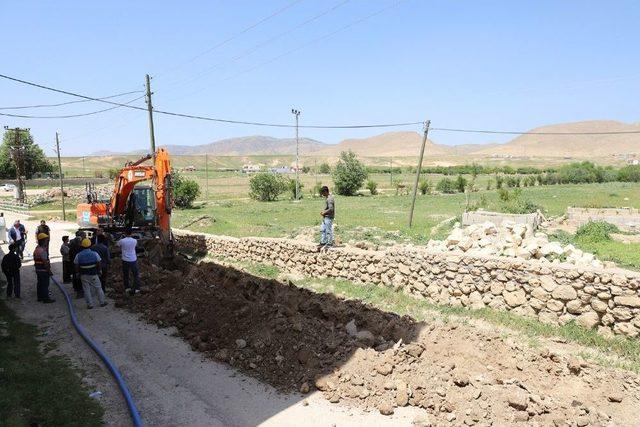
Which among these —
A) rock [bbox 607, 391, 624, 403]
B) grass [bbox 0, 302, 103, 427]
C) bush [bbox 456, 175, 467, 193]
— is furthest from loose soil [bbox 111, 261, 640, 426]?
bush [bbox 456, 175, 467, 193]

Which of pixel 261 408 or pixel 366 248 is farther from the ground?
pixel 366 248

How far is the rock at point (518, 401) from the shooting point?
244 inches

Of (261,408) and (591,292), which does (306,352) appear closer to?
(261,408)

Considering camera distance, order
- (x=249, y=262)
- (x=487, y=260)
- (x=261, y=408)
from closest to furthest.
Answer: (x=261, y=408) < (x=487, y=260) < (x=249, y=262)

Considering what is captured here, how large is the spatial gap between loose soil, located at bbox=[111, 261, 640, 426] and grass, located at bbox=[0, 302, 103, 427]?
2.21m

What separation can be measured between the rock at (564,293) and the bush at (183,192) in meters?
36.5

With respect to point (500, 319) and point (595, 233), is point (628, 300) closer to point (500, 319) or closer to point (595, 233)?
point (500, 319)

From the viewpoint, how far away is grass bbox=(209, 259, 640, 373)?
8.09 meters

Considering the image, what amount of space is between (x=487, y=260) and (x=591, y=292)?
216cm

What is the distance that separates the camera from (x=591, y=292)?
29.3ft

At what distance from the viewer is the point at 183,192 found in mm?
41750

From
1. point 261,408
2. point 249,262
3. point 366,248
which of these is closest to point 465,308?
point 366,248

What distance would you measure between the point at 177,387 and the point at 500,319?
21.4 ft

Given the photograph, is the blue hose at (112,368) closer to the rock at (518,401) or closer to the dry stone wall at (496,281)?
the rock at (518,401)
